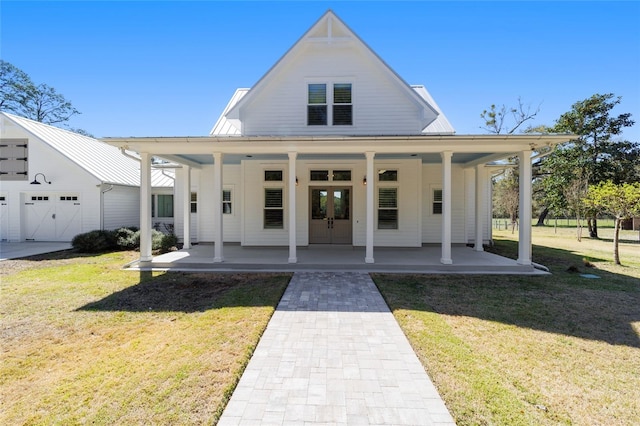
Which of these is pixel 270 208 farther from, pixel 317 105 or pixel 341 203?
pixel 317 105

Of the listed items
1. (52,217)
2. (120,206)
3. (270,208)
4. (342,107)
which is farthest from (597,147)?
(52,217)

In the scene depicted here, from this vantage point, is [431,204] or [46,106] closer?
[431,204]

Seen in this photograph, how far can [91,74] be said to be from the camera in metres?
15.7

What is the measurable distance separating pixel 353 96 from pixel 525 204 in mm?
6382

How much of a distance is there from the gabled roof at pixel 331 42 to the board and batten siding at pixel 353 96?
0.21 m

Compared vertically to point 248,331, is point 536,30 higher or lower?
higher

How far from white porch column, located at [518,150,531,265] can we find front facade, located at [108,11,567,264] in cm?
4

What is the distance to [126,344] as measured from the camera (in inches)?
158

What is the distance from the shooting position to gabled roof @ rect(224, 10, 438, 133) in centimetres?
983

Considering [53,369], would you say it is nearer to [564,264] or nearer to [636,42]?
[564,264]

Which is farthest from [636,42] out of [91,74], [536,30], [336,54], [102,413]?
[91,74]

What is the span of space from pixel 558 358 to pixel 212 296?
587 centimetres

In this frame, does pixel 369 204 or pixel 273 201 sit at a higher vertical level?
pixel 273 201

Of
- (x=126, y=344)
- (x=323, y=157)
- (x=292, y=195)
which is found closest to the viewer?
(x=126, y=344)
